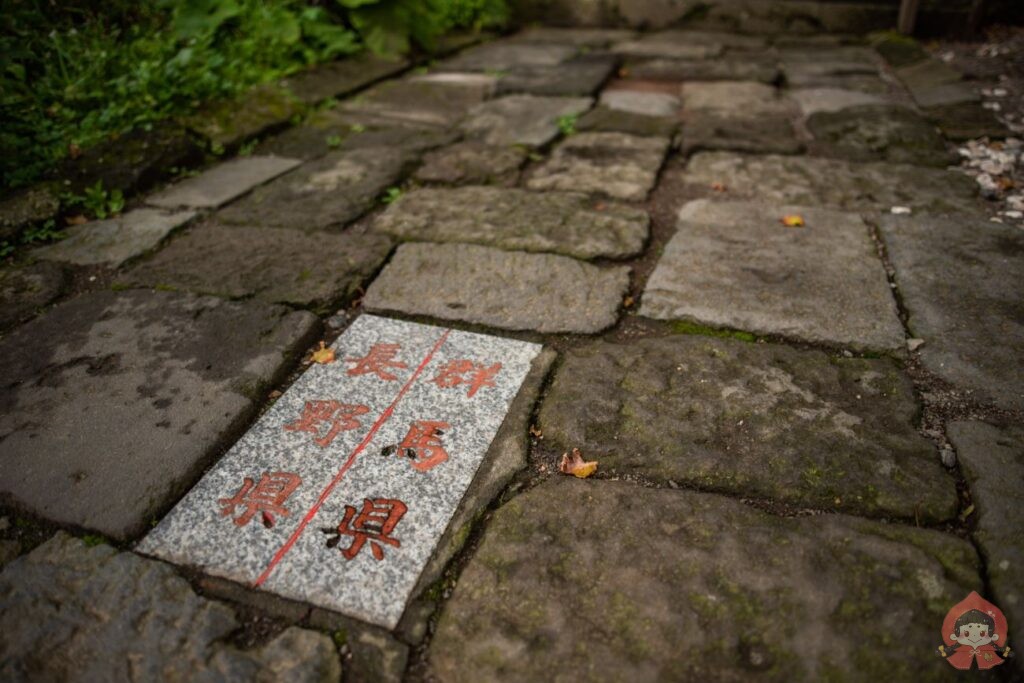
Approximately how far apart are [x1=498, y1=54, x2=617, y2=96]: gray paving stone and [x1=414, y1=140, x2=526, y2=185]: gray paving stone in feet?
3.63

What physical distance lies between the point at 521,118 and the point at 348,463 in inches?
108

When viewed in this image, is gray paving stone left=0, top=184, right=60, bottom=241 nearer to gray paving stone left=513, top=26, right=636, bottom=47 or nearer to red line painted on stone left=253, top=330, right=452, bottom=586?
red line painted on stone left=253, top=330, right=452, bottom=586

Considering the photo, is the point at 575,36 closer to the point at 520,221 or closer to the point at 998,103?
the point at 998,103

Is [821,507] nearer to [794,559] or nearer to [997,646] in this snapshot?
[794,559]

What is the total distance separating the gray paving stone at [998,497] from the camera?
106 centimetres

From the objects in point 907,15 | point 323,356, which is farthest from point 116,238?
point 907,15

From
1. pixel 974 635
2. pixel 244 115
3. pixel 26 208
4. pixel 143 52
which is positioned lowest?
pixel 974 635

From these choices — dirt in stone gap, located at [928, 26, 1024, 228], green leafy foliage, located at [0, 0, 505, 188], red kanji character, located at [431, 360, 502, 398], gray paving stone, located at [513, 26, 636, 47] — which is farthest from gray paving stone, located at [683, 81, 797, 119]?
red kanji character, located at [431, 360, 502, 398]

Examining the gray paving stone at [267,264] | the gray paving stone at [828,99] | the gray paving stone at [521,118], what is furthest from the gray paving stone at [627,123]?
the gray paving stone at [267,264]

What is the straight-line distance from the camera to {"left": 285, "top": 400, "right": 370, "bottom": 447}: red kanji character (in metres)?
1.47

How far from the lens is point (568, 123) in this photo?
340cm

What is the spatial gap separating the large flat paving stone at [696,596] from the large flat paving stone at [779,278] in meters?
0.73

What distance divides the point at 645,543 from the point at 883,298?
1.28m

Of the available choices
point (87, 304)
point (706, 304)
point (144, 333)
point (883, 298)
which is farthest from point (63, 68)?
point (883, 298)
